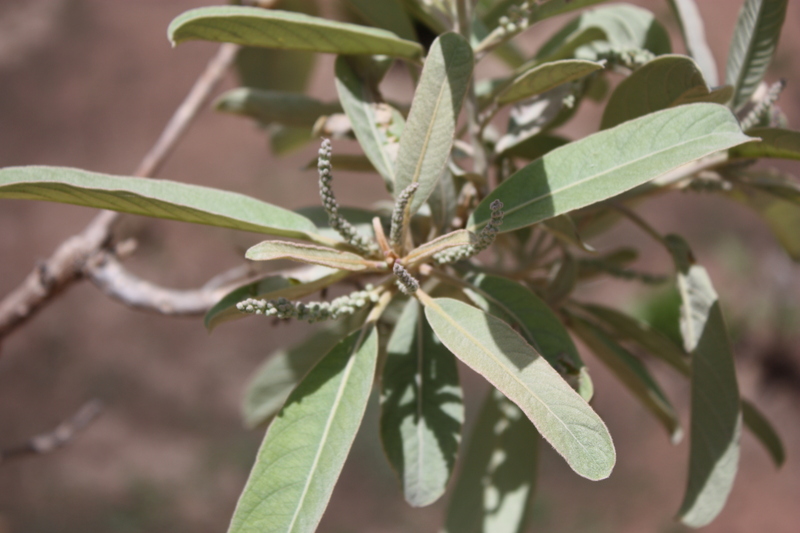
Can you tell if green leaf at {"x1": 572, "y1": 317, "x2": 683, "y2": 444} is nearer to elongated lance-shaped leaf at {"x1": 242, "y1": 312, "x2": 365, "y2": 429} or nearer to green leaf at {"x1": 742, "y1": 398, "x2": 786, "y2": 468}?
green leaf at {"x1": 742, "y1": 398, "x2": 786, "y2": 468}

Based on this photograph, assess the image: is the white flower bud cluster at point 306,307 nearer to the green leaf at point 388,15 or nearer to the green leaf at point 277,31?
the green leaf at point 277,31

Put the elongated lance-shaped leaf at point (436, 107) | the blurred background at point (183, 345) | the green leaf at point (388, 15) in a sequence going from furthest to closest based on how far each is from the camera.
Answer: the blurred background at point (183, 345), the green leaf at point (388, 15), the elongated lance-shaped leaf at point (436, 107)

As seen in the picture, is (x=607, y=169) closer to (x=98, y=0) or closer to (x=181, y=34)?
(x=181, y=34)

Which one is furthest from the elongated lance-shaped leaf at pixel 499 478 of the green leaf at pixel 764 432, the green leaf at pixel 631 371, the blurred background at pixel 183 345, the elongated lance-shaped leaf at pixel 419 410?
the blurred background at pixel 183 345

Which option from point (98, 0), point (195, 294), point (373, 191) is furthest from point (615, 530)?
point (98, 0)

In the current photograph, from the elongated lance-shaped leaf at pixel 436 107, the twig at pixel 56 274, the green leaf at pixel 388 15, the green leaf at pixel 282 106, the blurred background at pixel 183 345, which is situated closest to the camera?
the elongated lance-shaped leaf at pixel 436 107

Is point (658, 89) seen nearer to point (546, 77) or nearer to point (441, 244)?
point (546, 77)
